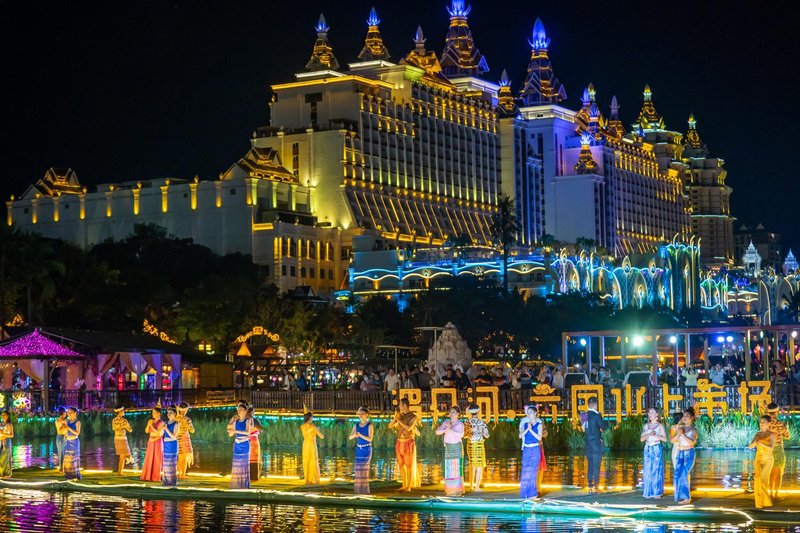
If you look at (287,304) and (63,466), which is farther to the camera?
(287,304)

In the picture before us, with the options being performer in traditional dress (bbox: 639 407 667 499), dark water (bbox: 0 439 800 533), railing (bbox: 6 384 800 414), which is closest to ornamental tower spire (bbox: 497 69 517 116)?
railing (bbox: 6 384 800 414)

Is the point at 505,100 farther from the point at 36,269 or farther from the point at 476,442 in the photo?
the point at 476,442

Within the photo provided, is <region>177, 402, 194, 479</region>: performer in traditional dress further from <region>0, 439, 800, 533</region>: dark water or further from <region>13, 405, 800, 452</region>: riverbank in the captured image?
<region>13, 405, 800, 452</region>: riverbank

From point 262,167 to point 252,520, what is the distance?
401 ft

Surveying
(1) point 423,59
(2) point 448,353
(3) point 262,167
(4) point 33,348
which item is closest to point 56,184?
(3) point 262,167

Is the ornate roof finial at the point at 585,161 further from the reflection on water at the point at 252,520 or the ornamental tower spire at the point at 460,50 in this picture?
the reflection on water at the point at 252,520

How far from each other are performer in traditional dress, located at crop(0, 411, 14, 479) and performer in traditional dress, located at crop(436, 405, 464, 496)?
949cm

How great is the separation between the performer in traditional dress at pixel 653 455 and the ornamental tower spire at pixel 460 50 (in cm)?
16580

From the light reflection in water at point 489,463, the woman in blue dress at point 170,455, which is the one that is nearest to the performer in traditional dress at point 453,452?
the light reflection in water at point 489,463

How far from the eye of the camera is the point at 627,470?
30906mm

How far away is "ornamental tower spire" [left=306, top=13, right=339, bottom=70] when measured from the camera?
513 feet

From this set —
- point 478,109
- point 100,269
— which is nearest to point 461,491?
Result: point 100,269

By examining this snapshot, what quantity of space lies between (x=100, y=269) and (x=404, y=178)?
263ft

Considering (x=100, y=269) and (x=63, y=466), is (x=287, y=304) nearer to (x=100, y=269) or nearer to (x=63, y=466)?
(x=100, y=269)
